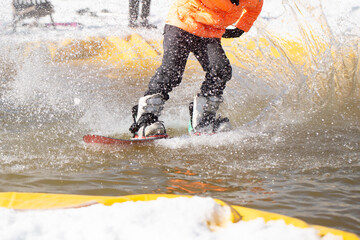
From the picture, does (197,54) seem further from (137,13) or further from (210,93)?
(137,13)

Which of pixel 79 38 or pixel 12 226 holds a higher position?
pixel 12 226

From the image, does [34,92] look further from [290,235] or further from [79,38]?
[290,235]

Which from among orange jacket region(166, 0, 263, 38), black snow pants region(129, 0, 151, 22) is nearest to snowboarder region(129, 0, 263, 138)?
orange jacket region(166, 0, 263, 38)

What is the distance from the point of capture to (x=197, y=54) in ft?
11.5

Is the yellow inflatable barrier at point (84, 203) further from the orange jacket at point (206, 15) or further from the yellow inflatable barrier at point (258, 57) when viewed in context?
the yellow inflatable barrier at point (258, 57)

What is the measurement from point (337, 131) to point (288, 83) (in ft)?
4.62

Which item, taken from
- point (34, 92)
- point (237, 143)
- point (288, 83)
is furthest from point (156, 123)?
point (34, 92)

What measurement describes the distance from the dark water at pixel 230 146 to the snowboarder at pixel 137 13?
10.0 ft

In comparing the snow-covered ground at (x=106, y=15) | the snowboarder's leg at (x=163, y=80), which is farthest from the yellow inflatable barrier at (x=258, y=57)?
the snowboarder's leg at (x=163, y=80)

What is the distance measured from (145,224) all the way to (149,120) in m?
1.81

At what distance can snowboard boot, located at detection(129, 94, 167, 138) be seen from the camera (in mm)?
3174

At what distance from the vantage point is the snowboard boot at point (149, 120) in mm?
3174

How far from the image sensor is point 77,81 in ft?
23.1

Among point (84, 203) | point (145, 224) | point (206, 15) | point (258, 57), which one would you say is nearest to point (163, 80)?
point (206, 15)
